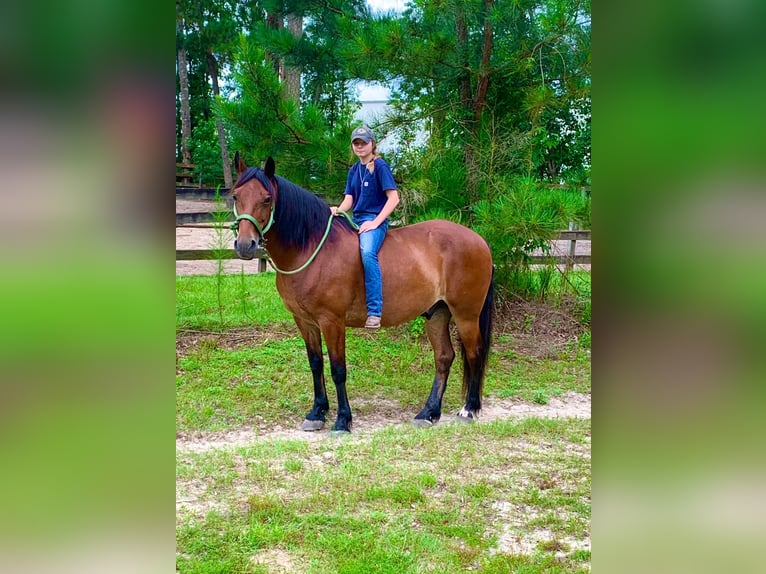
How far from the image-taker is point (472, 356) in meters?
4.80

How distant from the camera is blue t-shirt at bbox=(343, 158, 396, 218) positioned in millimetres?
4370

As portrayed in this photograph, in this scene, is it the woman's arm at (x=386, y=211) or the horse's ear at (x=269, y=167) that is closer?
the horse's ear at (x=269, y=167)

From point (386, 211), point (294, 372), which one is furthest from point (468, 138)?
point (294, 372)

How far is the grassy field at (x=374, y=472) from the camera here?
2.60 meters

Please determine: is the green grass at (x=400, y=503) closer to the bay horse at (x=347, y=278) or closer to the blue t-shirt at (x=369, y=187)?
the bay horse at (x=347, y=278)

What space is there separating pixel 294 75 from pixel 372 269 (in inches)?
139

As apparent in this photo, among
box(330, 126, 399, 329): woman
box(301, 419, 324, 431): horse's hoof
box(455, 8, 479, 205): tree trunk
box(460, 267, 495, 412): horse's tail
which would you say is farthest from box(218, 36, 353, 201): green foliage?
box(301, 419, 324, 431): horse's hoof

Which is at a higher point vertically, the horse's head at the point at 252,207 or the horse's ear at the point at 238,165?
the horse's ear at the point at 238,165

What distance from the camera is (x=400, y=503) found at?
10.1ft

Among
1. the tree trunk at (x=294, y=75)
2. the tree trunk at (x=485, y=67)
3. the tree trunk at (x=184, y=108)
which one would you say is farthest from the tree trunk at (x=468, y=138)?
the tree trunk at (x=184, y=108)

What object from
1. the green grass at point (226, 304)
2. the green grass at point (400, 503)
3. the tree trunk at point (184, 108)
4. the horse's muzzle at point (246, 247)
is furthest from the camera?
the tree trunk at point (184, 108)

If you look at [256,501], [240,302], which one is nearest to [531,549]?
[256,501]

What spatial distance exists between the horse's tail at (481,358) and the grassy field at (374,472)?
31cm
